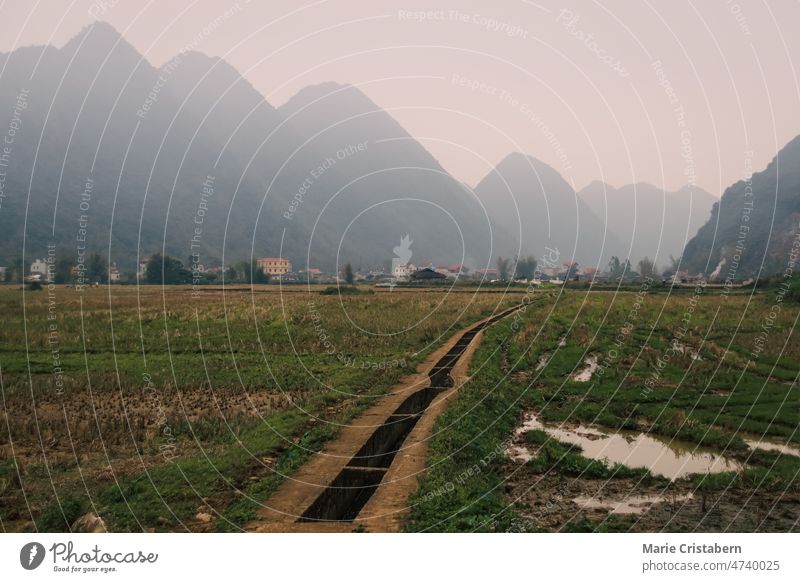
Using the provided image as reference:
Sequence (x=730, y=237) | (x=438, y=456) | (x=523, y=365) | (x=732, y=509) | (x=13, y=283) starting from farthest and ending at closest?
(x=730, y=237) → (x=13, y=283) → (x=523, y=365) → (x=438, y=456) → (x=732, y=509)

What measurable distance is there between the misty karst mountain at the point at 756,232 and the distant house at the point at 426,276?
46.9m

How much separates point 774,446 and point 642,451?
12.5 ft

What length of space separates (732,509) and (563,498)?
361 cm

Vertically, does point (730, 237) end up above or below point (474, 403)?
above

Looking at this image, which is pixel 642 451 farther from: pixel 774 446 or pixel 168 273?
pixel 168 273

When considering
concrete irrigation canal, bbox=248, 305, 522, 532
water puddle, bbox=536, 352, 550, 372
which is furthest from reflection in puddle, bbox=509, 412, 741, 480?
water puddle, bbox=536, 352, 550, 372

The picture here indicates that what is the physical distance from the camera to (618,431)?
19891 mm

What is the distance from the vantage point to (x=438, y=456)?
15414 mm

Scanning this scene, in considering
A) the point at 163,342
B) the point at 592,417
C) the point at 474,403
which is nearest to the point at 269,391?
the point at 474,403

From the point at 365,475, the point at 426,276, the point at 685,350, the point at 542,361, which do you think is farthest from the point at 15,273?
the point at 365,475

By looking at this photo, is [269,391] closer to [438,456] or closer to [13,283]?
[438,456]

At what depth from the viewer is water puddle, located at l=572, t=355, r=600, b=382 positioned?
27428 mm
